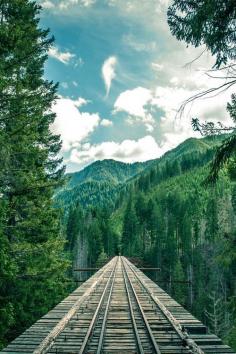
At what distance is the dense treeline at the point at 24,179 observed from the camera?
11711mm

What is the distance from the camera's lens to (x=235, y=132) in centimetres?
884

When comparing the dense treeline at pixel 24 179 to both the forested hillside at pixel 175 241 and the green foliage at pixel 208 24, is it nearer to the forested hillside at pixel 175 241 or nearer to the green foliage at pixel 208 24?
the green foliage at pixel 208 24

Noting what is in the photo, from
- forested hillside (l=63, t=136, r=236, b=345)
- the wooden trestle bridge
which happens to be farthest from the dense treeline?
forested hillside (l=63, t=136, r=236, b=345)

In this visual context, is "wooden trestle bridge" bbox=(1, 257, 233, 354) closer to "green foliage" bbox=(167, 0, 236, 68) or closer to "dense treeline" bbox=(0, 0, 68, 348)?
"dense treeline" bbox=(0, 0, 68, 348)

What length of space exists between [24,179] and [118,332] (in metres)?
6.03

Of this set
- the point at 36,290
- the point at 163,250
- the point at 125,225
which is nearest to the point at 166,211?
the point at 125,225

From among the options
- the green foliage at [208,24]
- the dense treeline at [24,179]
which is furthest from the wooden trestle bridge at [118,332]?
the green foliage at [208,24]

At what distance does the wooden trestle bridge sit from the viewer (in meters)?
7.89

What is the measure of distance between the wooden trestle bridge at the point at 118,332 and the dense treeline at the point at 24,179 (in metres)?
2.23

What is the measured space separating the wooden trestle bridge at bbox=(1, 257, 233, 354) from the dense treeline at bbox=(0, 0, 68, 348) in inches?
87.7

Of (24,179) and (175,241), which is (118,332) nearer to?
(24,179)

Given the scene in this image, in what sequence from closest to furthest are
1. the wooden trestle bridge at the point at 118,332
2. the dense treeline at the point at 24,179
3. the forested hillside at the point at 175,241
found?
the wooden trestle bridge at the point at 118,332
the dense treeline at the point at 24,179
the forested hillside at the point at 175,241

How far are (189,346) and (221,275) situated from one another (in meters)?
64.2

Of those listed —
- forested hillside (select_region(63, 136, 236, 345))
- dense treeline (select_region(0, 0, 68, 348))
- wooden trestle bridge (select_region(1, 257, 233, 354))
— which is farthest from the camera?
forested hillside (select_region(63, 136, 236, 345))
